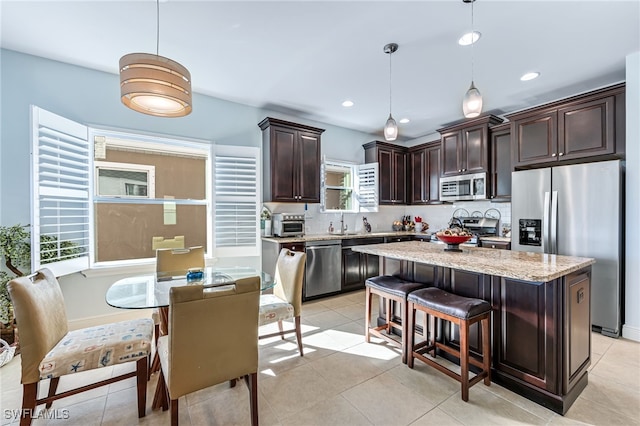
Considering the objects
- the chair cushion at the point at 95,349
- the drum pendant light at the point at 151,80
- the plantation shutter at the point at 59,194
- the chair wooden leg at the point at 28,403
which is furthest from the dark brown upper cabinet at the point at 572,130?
the plantation shutter at the point at 59,194

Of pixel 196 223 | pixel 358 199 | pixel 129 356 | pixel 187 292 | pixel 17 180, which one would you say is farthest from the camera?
pixel 358 199

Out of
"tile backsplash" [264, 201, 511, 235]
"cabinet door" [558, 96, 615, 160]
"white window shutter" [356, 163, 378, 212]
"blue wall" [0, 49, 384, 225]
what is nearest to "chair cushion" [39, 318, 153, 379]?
"blue wall" [0, 49, 384, 225]

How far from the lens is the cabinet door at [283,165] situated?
13.2ft

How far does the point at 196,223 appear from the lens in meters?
4.15

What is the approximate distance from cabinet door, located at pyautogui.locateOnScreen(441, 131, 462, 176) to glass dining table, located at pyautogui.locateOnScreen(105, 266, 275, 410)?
3.84 metres

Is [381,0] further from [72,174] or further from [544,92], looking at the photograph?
[72,174]

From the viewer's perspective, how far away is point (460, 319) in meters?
1.89

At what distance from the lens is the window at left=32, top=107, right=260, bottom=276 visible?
8.77ft

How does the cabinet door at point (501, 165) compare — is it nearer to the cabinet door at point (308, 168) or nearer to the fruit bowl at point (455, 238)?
the fruit bowl at point (455, 238)

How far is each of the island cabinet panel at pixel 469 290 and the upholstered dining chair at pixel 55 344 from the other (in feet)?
7.68

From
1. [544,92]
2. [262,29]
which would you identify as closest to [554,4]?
[544,92]

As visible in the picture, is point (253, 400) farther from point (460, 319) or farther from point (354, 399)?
point (460, 319)

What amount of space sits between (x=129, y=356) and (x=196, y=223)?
263 cm

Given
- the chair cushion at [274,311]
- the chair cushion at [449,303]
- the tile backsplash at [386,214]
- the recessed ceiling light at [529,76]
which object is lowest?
the chair cushion at [274,311]
